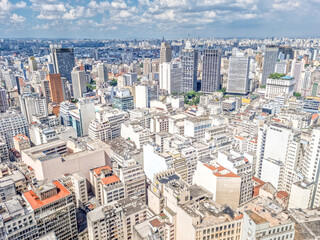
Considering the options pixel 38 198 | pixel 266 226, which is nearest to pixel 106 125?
pixel 38 198

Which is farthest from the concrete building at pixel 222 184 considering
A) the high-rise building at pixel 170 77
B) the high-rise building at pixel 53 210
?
the high-rise building at pixel 170 77

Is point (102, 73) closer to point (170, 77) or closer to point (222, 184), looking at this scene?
point (170, 77)

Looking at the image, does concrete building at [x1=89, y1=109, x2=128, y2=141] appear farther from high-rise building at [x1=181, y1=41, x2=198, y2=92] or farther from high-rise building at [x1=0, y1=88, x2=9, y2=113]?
high-rise building at [x1=181, y1=41, x2=198, y2=92]

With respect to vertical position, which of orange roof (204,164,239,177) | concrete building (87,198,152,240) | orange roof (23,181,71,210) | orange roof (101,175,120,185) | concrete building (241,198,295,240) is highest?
concrete building (241,198,295,240)

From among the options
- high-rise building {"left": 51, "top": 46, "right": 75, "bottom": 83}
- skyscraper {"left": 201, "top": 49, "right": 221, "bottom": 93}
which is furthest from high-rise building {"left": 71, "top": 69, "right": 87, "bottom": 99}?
skyscraper {"left": 201, "top": 49, "right": 221, "bottom": 93}

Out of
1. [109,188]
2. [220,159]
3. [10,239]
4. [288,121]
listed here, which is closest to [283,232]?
[220,159]

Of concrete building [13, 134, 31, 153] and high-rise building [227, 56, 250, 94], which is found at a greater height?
high-rise building [227, 56, 250, 94]

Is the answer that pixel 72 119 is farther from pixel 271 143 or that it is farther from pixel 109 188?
pixel 271 143
